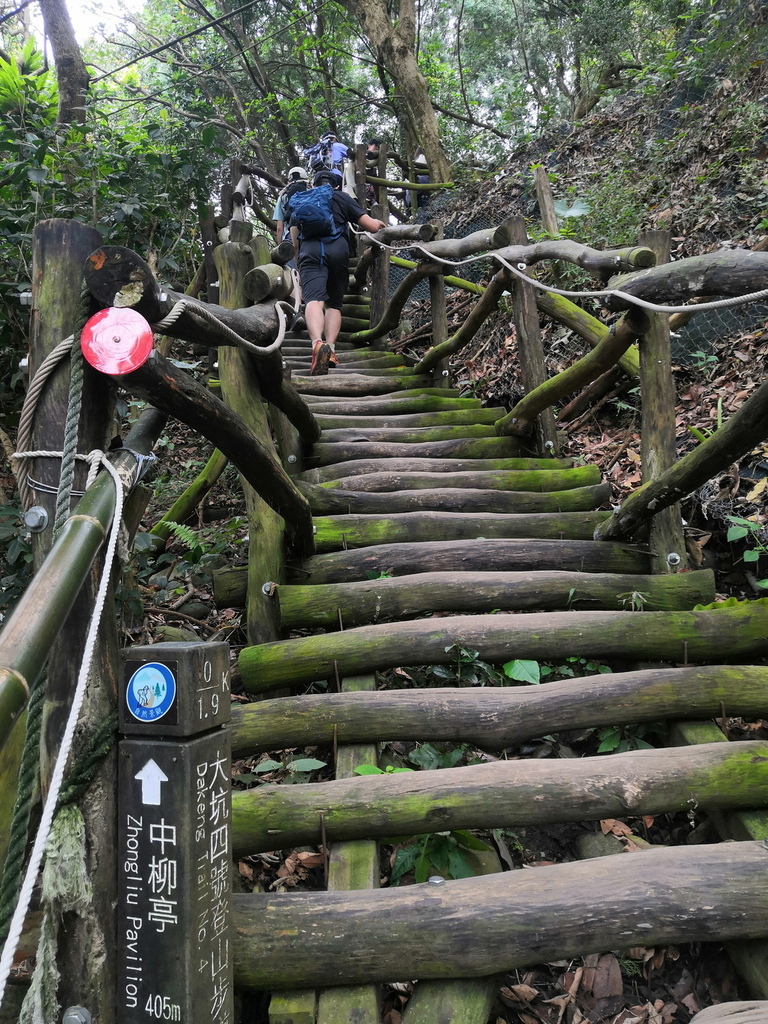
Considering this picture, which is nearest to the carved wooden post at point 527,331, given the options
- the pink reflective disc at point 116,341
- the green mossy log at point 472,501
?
the green mossy log at point 472,501

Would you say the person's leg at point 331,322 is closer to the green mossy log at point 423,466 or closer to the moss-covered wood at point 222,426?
the green mossy log at point 423,466

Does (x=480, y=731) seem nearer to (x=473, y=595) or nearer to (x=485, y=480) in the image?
(x=473, y=595)

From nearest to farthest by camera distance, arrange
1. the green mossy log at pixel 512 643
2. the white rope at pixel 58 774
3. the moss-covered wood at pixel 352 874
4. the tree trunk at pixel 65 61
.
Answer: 1. the white rope at pixel 58 774
2. the moss-covered wood at pixel 352 874
3. the green mossy log at pixel 512 643
4. the tree trunk at pixel 65 61

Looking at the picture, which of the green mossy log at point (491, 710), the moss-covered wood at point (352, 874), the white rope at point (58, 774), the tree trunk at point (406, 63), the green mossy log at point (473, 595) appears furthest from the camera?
the tree trunk at point (406, 63)

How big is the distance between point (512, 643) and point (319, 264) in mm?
4461

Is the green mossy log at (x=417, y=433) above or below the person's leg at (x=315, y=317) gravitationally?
below

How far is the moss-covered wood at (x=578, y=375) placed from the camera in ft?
10.9

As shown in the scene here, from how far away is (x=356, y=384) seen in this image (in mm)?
5797

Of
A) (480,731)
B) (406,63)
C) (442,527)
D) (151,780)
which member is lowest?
(480,731)

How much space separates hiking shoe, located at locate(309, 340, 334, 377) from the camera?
19.4 ft

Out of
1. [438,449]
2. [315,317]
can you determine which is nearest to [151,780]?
[438,449]

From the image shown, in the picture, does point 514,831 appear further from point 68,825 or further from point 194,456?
point 194,456

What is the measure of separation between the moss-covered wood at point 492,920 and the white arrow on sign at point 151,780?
60cm

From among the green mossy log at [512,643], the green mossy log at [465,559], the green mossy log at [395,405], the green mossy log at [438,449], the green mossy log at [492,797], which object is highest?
the green mossy log at [395,405]
